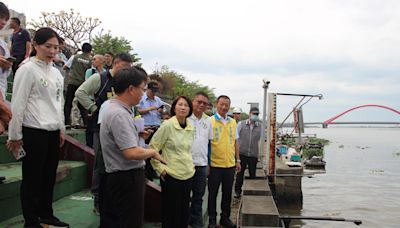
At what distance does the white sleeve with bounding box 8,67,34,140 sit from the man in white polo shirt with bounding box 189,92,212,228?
1.95 m

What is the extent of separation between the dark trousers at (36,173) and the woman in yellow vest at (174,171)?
0.96 m

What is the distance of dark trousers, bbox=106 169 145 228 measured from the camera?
2.48m

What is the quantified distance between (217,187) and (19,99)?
9.26ft

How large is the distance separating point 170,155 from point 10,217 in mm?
1462

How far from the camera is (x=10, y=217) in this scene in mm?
3070

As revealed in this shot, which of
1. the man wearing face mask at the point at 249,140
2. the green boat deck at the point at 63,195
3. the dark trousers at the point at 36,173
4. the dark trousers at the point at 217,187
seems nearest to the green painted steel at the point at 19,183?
the green boat deck at the point at 63,195

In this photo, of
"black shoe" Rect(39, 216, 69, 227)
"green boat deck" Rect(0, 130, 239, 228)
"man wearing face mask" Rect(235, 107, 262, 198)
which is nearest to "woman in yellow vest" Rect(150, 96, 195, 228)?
"green boat deck" Rect(0, 130, 239, 228)

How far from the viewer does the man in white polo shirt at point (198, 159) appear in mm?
4199

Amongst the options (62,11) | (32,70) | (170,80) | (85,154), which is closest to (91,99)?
(32,70)

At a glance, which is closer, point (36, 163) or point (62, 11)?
point (36, 163)

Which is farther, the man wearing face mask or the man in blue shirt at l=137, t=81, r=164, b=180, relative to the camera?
the man wearing face mask

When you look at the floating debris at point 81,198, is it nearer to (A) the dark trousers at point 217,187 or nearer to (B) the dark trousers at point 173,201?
(B) the dark trousers at point 173,201

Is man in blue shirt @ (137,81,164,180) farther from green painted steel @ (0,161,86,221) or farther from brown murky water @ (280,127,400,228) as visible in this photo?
brown murky water @ (280,127,400,228)

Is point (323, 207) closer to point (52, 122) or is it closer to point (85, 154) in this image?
point (85, 154)
